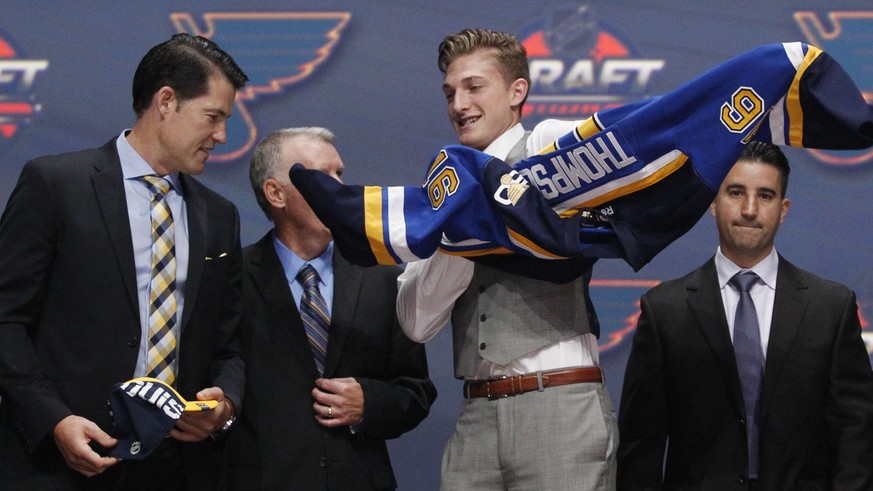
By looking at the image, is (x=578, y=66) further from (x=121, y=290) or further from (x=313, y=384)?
(x=121, y=290)

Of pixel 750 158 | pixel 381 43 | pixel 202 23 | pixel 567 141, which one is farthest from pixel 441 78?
pixel 567 141

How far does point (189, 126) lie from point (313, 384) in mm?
831

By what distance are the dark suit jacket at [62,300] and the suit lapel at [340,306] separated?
561mm

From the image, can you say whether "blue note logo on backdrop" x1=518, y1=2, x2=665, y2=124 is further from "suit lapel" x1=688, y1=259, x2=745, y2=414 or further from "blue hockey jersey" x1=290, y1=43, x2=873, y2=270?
"blue hockey jersey" x1=290, y1=43, x2=873, y2=270

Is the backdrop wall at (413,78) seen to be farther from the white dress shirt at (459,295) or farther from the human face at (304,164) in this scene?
the white dress shirt at (459,295)

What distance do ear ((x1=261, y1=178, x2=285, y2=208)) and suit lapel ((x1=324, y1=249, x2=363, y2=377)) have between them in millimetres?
232

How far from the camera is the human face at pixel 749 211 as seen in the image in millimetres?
3430

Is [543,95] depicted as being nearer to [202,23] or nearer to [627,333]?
[627,333]

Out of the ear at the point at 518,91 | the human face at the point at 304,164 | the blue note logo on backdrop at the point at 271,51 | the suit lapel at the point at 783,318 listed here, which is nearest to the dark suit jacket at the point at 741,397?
the suit lapel at the point at 783,318

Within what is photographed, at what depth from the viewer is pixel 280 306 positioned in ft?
11.2

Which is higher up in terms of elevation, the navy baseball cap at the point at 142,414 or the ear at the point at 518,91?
the ear at the point at 518,91

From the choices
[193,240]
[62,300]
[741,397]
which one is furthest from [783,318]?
[62,300]

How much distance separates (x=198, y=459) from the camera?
121 inches

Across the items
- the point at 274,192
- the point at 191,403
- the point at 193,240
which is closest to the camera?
the point at 191,403
